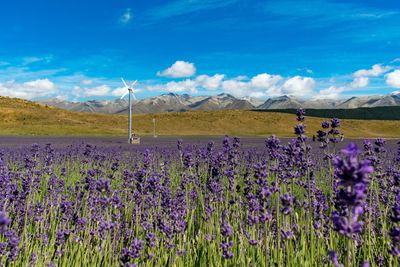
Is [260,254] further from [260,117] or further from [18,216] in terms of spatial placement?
[260,117]

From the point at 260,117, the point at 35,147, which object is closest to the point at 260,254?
the point at 35,147

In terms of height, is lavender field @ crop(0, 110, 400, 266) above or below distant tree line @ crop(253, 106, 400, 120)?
below

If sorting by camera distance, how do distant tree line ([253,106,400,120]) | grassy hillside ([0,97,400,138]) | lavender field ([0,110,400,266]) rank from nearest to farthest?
lavender field ([0,110,400,266]) < grassy hillside ([0,97,400,138]) < distant tree line ([253,106,400,120])

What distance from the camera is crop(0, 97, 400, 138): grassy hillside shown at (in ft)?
220

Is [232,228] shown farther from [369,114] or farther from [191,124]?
[369,114]

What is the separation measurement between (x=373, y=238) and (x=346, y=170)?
3559 millimetres

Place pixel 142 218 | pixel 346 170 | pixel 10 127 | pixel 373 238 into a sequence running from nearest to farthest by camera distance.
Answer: pixel 346 170
pixel 373 238
pixel 142 218
pixel 10 127

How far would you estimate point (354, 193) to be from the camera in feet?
5.54

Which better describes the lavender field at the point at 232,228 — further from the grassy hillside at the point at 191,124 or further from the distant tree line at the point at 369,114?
the distant tree line at the point at 369,114

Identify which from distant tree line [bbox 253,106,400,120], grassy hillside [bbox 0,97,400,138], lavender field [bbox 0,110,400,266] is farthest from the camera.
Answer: distant tree line [bbox 253,106,400,120]

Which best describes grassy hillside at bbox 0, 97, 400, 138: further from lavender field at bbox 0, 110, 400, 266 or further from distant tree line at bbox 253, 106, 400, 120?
lavender field at bbox 0, 110, 400, 266

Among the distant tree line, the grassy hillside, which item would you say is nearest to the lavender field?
the grassy hillside

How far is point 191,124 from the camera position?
7844 centimetres

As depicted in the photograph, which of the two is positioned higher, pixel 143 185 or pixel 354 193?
pixel 354 193
